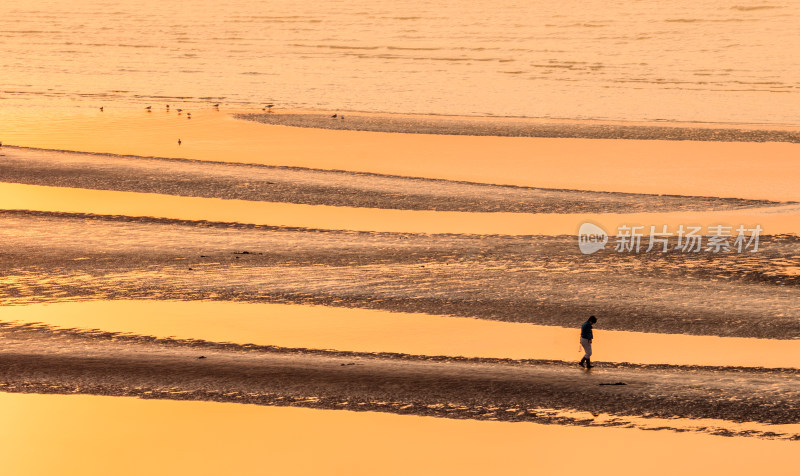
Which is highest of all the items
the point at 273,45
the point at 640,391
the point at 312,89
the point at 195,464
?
the point at 273,45

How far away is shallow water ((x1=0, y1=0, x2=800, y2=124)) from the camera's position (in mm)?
53000

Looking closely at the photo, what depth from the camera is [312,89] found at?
186 ft

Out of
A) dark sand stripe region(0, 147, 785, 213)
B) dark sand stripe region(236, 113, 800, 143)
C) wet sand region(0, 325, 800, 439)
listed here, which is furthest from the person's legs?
dark sand stripe region(236, 113, 800, 143)

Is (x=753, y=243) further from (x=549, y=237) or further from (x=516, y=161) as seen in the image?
(x=516, y=161)

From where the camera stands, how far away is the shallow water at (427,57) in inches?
2087

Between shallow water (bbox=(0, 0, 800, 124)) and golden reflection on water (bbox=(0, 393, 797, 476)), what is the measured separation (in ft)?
106

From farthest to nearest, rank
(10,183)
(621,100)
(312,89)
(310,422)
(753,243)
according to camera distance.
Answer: (312,89) < (621,100) < (10,183) < (753,243) < (310,422)

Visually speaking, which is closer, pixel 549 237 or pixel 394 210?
pixel 549 237

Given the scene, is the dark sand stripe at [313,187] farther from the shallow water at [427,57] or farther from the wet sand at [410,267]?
the shallow water at [427,57]

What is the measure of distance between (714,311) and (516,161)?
17.2 m

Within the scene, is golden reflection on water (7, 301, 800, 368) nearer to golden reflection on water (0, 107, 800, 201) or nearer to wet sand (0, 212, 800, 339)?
wet sand (0, 212, 800, 339)

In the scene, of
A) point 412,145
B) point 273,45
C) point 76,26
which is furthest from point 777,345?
point 76,26

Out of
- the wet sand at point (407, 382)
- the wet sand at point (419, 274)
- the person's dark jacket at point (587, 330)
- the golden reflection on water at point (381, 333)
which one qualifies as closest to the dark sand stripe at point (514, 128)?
the wet sand at point (419, 274)

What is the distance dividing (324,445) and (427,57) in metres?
52.9
